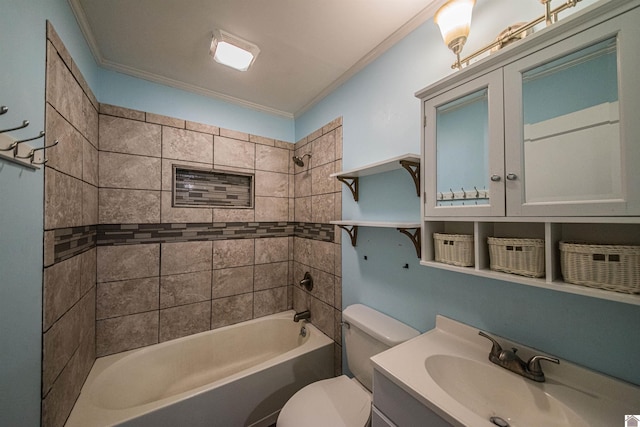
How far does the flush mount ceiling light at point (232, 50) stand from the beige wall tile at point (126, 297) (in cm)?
169

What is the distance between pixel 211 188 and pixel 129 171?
0.57m

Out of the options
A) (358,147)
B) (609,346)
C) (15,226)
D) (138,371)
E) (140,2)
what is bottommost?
(138,371)

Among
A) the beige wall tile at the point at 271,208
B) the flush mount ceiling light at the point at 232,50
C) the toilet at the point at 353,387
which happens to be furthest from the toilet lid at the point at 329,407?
the flush mount ceiling light at the point at 232,50

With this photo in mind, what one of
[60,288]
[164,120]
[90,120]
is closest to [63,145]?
[90,120]

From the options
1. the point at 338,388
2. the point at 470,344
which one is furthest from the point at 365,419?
the point at 470,344

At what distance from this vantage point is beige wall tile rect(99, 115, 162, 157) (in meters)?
1.60

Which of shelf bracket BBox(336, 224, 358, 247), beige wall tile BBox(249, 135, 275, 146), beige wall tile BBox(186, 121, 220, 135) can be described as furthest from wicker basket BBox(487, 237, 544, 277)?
beige wall tile BBox(186, 121, 220, 135)

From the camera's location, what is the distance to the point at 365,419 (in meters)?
1.08

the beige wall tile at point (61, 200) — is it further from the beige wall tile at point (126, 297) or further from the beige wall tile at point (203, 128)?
the beige wall tile at point (203, 128)

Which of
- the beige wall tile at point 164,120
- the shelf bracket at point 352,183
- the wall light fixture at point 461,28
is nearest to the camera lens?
the wall light fixture at point 461,28

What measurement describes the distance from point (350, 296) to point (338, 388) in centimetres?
55

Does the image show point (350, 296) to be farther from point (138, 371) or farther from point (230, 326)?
point (138, 371)

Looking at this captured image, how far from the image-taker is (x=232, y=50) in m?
1.42

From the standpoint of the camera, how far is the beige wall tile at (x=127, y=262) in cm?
159
